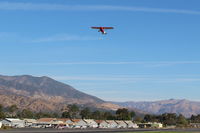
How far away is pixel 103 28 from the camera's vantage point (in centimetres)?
9225
